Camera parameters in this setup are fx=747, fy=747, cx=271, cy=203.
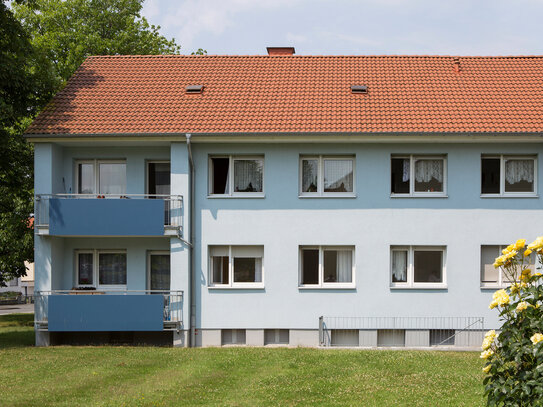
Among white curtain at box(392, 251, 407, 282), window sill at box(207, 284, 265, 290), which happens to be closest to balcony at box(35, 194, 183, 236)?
window sill at box(207, 284, 265, 290)

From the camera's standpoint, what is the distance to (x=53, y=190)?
21.4 meters

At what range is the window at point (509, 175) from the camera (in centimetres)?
2139

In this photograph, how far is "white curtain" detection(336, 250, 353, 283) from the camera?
21422 millimetres

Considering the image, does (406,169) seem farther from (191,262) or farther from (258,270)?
(191,262)

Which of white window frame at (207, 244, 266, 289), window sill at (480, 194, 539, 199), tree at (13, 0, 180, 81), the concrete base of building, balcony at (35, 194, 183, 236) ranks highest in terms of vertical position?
tree at (13, 0, 180, 81)

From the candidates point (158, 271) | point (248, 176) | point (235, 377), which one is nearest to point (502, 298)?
point (235, 377)

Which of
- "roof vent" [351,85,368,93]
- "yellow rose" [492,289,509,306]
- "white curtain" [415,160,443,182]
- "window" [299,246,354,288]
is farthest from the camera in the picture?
"roof vent" [351,85,368,93]

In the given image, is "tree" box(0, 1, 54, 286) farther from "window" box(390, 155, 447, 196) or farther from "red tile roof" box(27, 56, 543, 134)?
"window" box(390, 155, 447, 196)

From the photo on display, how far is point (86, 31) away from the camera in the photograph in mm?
37156

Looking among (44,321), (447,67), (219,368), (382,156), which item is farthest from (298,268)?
(447,67)

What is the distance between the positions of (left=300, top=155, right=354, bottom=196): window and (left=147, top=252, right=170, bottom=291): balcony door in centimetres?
463

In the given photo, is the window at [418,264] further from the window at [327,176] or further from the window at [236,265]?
the window at [236,265]

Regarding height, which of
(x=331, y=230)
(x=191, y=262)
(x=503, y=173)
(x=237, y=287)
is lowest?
(x=237, y=287)

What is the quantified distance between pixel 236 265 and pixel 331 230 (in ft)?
9.55
